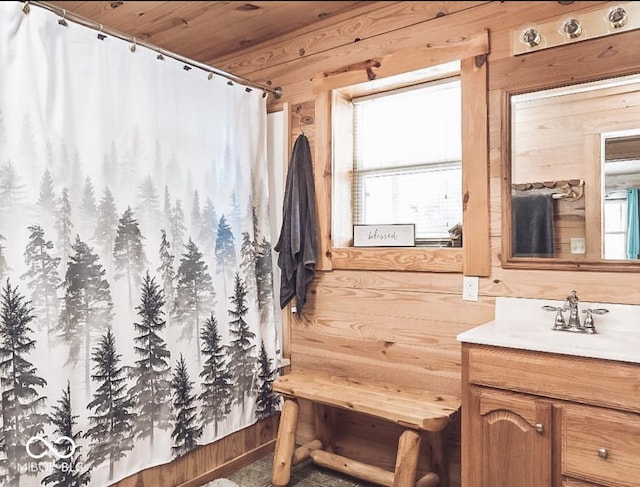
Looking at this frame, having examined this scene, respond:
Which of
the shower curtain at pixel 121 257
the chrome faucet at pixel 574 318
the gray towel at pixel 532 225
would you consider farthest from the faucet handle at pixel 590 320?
the shower curtain at pixel 121 257

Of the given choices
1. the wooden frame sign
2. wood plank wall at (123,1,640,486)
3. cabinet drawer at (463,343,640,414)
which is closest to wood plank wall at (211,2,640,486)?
wood plank wall at (123,1,640,486)

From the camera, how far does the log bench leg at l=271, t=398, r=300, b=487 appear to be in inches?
95.3

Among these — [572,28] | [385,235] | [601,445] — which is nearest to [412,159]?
[385,235]

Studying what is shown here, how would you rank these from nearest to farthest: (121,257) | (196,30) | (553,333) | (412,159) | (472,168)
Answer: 1. (553,333)
2. (121,257)
3. (472,168)
4. (412,159)
5. (196,30)

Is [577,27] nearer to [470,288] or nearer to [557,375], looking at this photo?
[470,288]

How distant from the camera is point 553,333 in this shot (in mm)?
1862

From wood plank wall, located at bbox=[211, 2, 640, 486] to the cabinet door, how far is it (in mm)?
515

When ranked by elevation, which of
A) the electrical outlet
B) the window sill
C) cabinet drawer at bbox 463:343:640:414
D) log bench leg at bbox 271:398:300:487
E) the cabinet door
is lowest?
log bench leg at bbox 271:398:300:487

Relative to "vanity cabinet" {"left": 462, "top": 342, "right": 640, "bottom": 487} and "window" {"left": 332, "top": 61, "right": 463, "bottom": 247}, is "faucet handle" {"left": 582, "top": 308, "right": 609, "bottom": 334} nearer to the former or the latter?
"vanity cabinet" {"left": 462, "top": 342, "right": 640, "bottom": 487}

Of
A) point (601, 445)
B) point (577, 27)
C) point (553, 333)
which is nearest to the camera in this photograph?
point (601, 445)

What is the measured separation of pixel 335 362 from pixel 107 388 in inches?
47.2

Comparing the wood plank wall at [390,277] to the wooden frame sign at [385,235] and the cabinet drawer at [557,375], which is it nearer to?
the wooden frame sign at [385,235]

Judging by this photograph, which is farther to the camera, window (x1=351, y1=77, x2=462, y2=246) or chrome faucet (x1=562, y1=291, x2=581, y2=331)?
window (x1=351, y1=77, x2=462, y2=246)

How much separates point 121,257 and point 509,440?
1.69m
